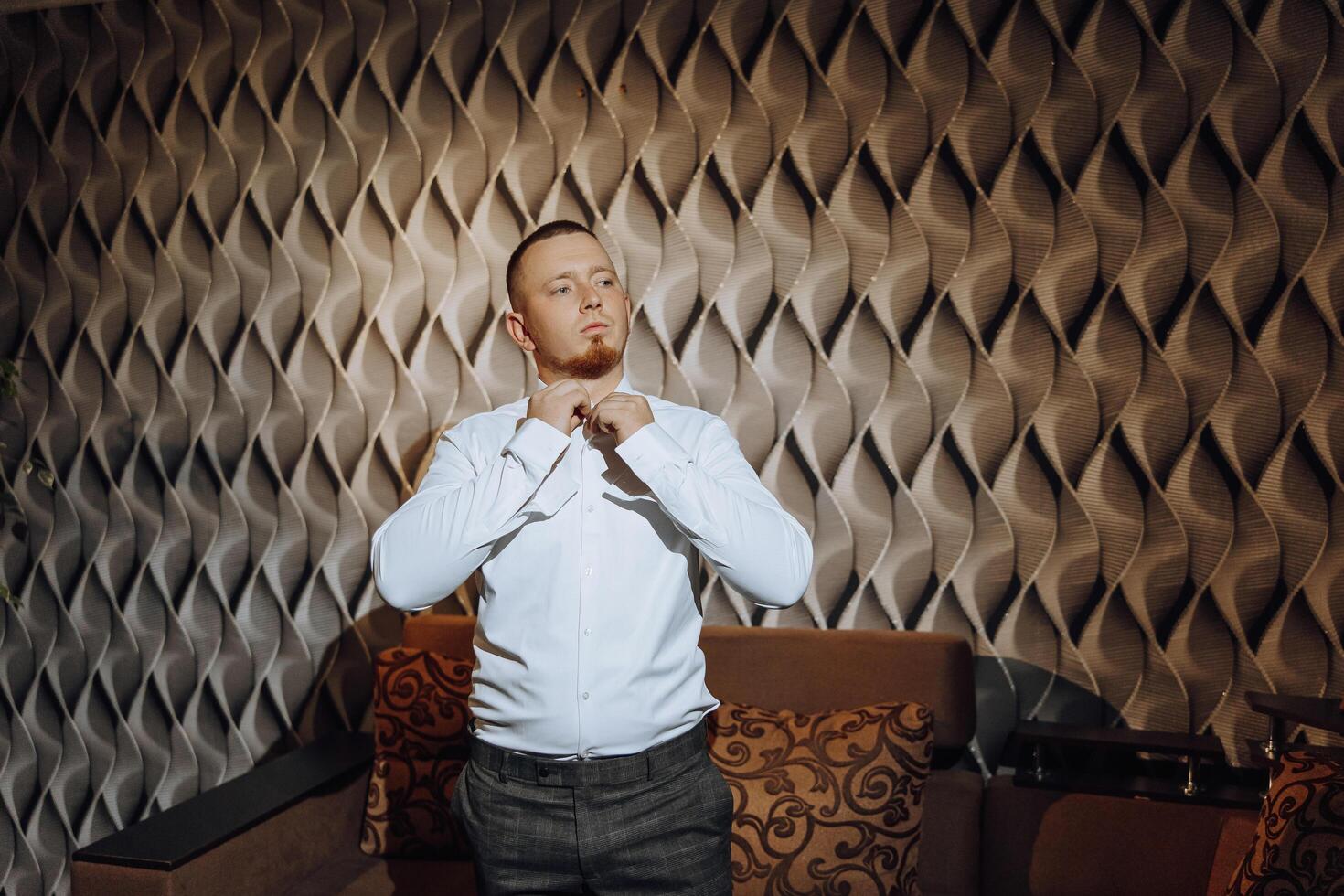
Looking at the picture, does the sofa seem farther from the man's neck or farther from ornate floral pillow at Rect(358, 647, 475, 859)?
the man's neck

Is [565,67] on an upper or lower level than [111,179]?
upper

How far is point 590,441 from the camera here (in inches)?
57.5

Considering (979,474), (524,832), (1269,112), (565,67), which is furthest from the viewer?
(565,67)

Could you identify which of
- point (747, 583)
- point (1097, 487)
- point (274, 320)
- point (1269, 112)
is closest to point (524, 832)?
point (747, 583)

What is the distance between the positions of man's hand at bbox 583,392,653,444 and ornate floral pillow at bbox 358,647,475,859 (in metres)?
0.97

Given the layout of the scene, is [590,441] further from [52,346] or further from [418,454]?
[52,346]

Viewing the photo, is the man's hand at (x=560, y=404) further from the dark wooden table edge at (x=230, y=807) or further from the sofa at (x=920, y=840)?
the dark wooden table edge at (x=230, y=807)

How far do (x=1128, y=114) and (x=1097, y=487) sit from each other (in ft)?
2.67

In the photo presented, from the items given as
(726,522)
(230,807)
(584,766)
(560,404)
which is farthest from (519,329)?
(230,807)

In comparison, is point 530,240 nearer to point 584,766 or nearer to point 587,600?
point 587,600

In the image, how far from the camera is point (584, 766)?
131 centimetres

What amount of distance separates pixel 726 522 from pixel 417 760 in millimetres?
1200

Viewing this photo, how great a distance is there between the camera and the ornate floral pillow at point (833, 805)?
1.79 meters

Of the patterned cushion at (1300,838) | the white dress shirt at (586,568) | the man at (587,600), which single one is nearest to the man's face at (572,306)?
the man at (587,600)
